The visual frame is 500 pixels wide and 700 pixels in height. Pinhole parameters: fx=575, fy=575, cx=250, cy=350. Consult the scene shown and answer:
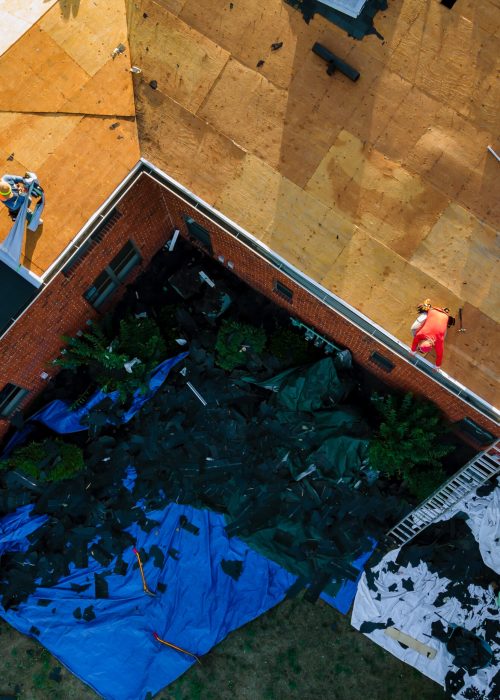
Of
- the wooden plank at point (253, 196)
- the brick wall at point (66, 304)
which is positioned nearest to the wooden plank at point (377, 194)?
the wooden plank at point (253, 196)

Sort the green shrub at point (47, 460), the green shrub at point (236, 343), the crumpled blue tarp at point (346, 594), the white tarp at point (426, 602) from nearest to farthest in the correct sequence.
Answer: the green shrub at point (47, 460), the green shrub at point (236, 343), the white tarp at point (426, 602), the crumpled blue tarp at point (346, 594)

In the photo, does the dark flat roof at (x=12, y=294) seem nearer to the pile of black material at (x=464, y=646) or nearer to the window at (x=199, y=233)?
the window at (x=199, y=233)

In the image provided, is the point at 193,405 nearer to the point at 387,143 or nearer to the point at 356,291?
the point at 356,291

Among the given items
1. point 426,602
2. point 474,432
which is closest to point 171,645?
point 426,602

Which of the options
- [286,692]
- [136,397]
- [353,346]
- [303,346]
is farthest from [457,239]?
[286,692]

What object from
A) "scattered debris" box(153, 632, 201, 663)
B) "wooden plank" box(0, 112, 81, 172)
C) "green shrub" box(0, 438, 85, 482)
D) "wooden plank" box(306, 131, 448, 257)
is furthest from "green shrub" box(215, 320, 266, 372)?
"scattered debris" box(153, 632, 201, 663)

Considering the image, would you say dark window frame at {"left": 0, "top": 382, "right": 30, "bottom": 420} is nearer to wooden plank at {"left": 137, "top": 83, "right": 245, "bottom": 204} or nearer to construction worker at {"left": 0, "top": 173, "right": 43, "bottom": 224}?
construction worker at {"left": 0, "top": 173, "right": 43, "bottom": 224}

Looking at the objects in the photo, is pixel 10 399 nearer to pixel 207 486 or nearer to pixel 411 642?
pixel 207 486

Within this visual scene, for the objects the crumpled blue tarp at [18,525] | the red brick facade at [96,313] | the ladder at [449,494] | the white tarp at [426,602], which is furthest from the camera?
the white tarp at [426,602]
